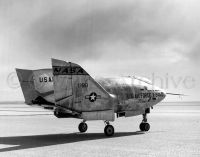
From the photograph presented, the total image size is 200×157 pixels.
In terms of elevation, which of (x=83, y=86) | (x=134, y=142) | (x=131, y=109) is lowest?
(x=134, y=142)

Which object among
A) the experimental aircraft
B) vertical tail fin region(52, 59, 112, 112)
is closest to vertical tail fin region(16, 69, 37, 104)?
the experimental aircraft

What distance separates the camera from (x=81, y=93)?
16.9 m

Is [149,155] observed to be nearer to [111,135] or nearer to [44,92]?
[111,135]

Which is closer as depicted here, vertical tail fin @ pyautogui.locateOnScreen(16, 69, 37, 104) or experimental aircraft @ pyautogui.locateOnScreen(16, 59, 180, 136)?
experimental aircraft @ pyautogui.locateOnScreen(16, 59, 180, 136)

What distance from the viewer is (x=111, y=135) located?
1747cm

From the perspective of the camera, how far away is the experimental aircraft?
1622 centimetres

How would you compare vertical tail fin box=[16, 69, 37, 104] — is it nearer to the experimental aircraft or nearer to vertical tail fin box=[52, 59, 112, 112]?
the experimental aircraft

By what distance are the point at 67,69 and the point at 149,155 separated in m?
6.50

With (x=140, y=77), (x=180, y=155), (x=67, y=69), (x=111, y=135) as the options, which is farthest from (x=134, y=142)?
(x=140, y=77)

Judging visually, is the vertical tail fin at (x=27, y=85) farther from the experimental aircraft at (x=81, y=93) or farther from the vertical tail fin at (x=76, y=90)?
the vertical tail fin at (x=76, y=90)

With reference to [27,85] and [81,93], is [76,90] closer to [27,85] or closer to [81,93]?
[81,93]

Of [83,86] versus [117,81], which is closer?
[83,86]

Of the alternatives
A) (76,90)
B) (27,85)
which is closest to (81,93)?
(76,90)

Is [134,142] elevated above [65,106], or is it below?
below
